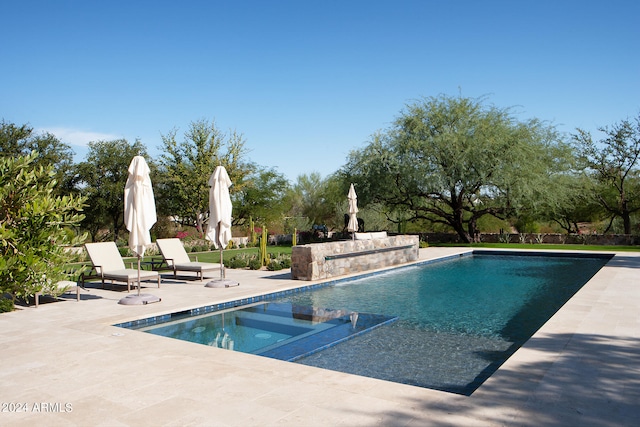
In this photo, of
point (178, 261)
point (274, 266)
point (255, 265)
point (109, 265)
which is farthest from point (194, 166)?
point (109, 265)

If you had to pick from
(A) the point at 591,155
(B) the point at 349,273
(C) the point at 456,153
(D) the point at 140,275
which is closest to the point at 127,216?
(D) the point at 140,275

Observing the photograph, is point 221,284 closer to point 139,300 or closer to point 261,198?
point 139,300

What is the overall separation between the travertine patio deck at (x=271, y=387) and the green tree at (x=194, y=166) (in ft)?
69.5

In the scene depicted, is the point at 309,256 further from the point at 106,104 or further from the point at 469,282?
the point at 106,104

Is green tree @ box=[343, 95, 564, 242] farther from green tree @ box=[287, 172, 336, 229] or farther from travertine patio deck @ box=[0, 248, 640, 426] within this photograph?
travertine patio deck @ box=[0, 248, 640, 426]

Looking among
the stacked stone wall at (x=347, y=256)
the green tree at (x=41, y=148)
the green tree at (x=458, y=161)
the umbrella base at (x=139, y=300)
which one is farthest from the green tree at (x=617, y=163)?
the green tree at (x=41, y=148)

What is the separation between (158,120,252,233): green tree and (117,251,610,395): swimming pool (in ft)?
53.2

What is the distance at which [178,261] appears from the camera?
11672mm

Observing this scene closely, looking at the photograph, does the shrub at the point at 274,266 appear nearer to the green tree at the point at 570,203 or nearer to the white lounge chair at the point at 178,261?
the white lounge chair at the point at 178,261

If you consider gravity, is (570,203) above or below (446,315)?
above

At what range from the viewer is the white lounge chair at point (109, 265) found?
9.58 meters

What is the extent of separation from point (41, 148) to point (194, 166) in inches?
323

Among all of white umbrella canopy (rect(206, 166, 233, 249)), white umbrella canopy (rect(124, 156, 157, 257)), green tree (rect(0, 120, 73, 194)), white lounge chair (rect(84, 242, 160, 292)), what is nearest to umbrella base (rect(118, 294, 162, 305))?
white umbrella canopy (rect(124, 156, 157, 257))

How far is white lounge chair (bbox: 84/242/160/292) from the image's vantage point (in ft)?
31.4
